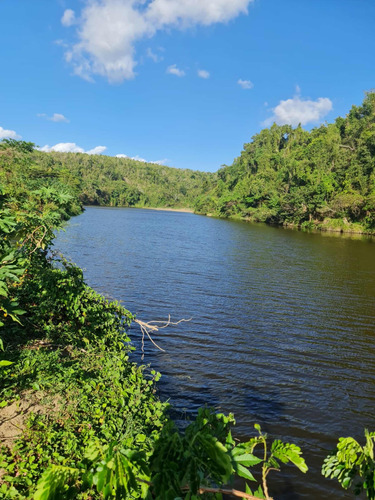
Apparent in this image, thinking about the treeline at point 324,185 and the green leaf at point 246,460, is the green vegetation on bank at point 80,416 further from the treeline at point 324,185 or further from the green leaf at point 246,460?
the treeline at point 324,185

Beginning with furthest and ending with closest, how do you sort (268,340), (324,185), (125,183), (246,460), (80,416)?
Answer: 1. (125,183)
2. (324,185)
3. (268,340)
4. (80,416)
5. (246,460)

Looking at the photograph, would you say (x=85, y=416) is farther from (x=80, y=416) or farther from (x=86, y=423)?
(x=86, y=423)

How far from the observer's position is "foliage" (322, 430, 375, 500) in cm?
165

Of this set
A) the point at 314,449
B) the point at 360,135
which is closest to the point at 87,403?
the point at 314,449

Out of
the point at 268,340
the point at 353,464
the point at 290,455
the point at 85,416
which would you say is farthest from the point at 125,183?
the point at 353,464

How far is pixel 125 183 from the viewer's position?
159000mm

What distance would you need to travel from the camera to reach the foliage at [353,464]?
165 centimetres

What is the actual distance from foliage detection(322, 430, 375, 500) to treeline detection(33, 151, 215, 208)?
121922 millimetres

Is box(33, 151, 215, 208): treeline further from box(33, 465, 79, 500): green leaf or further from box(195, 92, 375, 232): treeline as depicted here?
box(33, 465, 79, 500): green leaf

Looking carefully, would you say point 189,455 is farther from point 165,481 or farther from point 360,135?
point 360,135

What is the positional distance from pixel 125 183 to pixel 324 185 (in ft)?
387

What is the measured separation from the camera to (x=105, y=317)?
25.5ft

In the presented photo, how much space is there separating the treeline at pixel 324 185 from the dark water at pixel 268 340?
3348 cm

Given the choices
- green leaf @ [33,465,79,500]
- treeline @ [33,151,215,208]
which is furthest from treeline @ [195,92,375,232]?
green leaf @ [33,465,79,500]
